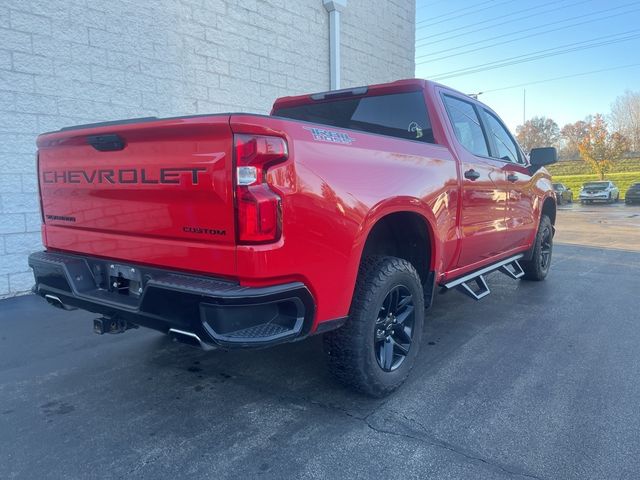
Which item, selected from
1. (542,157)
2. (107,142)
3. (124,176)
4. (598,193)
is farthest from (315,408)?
(598,193)

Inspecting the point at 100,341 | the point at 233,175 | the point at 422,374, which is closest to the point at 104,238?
the point at 233,175

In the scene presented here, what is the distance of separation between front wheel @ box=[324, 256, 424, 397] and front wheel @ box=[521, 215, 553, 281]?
3451mm

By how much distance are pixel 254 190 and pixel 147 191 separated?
711mm

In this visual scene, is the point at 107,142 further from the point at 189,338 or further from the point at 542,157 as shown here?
the point at 542,157

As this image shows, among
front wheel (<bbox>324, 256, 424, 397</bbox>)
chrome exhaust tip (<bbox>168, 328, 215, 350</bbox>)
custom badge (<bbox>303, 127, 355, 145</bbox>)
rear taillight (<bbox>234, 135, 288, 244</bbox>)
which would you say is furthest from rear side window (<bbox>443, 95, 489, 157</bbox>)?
chrome exhaust tip (<bbox>168, 328, 215, 350</bbox>)

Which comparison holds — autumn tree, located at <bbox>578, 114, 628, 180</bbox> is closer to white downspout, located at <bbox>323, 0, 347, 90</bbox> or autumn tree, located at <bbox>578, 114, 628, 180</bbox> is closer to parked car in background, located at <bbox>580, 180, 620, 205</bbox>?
parked car in background, located at <bbox>580, 180, 620, 205</bbox>

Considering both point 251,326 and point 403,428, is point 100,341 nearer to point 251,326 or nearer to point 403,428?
point 251,326

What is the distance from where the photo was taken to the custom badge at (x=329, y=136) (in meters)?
2.38

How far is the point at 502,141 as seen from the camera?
4957 mm

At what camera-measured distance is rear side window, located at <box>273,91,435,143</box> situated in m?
3.80

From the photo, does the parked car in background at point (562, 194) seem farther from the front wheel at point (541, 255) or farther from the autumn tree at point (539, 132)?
the autumn tree at point (539, 132)

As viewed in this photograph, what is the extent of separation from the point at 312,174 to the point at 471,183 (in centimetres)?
205

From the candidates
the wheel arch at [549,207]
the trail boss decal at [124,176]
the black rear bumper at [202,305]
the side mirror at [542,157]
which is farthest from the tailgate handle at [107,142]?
the wheel arch at [549,207]

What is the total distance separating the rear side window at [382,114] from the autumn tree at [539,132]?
223 feet
